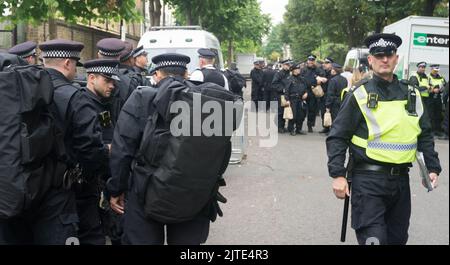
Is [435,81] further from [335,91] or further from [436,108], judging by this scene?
[335,91]

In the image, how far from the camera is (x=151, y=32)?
11.4 meters

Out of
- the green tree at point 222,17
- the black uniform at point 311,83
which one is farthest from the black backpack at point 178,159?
the green tree at point 222,17

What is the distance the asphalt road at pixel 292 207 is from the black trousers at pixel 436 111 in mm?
4068

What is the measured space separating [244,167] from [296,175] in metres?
0.99

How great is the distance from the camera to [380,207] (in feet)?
12.6

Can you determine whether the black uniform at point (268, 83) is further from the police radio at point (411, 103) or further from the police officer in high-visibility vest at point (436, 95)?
the police radio at point (411, 103)

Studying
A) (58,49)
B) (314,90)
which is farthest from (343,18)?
(58,49)

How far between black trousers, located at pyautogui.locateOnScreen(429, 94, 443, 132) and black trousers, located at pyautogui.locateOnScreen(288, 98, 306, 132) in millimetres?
3493

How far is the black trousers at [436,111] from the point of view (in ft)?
45.3

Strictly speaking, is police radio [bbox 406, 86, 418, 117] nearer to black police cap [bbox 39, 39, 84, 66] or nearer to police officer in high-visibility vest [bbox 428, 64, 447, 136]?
black police cap [bbox 39, 39, 84, 66]

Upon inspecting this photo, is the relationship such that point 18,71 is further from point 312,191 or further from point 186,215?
point 312,191

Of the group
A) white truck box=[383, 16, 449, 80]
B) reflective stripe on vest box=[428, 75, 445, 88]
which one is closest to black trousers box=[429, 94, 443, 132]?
reflective stripe on vest box=[428, 75, 445, 88]

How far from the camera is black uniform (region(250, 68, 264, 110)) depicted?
17000 mm

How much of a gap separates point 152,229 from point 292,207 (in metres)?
3.71
